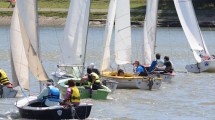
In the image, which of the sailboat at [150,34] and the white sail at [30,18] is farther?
the sailboat at [150,34]

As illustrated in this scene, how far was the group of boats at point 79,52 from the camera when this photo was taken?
89.5 ft

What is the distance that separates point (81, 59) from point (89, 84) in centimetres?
383

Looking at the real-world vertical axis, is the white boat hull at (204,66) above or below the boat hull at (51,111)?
above

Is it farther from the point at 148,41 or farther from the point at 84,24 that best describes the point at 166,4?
the point at 84,24

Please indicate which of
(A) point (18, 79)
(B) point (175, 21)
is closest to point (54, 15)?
(B) point (175, 21)

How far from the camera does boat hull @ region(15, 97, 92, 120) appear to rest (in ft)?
86.5

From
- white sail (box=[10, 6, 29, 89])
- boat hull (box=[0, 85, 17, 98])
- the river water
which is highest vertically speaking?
white sail (box=[10, 6, 29, 89])

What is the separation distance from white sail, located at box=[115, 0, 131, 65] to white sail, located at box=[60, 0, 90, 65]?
397 centimetres

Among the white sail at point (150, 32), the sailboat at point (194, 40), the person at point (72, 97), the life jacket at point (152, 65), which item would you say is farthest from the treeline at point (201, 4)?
the person at point (72, 97)

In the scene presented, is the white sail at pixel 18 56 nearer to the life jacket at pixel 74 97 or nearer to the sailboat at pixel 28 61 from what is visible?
the sailboat at pixel 28 61

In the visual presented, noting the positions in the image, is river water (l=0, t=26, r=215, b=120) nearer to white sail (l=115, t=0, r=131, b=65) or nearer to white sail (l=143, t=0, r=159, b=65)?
white sail (l=143, t=0, r=159, b=65)

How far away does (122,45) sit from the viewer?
41.0 m

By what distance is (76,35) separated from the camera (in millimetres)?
37188

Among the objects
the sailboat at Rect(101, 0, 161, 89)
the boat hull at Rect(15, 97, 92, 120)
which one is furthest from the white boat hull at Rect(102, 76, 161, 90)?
the boat hull at Rect(15, 97, 92, 120)
